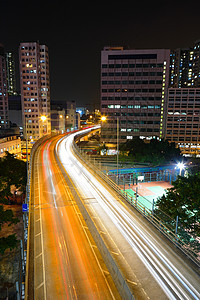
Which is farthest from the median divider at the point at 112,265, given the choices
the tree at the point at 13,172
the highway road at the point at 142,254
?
the tree at the point at 13,172

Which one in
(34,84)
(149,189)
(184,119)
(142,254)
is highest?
(34,84)

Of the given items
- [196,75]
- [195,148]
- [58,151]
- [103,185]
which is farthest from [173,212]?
Result: [196,75]

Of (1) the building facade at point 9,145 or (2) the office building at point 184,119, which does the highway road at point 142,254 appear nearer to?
(1) the building facade at point 9,145

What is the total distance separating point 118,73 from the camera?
9562 centimetres

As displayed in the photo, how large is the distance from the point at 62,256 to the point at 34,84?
99838mm

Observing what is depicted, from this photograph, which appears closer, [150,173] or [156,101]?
[150,173]

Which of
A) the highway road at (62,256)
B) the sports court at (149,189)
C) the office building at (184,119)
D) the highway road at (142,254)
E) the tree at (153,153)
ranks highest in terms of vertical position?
the office building at (184,119)

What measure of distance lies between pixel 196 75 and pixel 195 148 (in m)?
95.7

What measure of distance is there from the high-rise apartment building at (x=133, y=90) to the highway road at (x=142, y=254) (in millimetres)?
74857

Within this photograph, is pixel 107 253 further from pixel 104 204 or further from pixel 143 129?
pixel 143 129

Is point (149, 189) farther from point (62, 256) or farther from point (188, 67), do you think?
point (188, 67)

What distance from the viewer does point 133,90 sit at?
96.2 metres

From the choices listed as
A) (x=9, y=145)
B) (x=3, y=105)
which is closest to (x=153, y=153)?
(x=9, y=145)

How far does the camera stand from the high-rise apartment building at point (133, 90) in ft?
311
